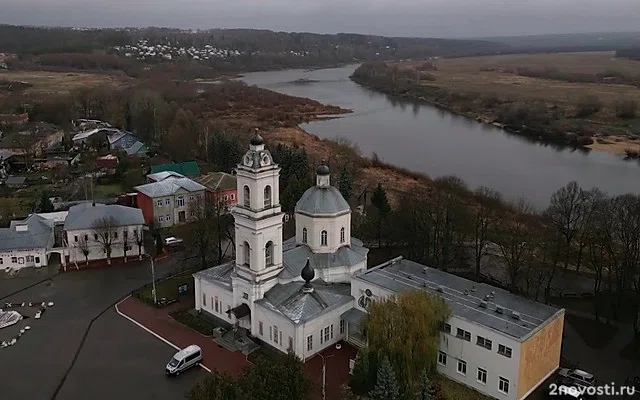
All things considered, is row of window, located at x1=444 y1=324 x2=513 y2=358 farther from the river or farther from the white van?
the river

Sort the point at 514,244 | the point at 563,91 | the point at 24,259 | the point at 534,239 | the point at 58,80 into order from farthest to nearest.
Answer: the point at 58,80
the point at 563,91
the point at 24,259
the point at 534,239
the point at 514,244

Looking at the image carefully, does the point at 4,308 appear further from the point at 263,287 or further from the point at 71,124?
the point at 71,124

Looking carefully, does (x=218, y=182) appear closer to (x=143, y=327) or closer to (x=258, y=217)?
(x=143, y=327)

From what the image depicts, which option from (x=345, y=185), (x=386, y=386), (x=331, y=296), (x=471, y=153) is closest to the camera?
(x=386, y=386)

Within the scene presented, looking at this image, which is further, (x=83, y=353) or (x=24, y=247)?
(x=24, y=247)

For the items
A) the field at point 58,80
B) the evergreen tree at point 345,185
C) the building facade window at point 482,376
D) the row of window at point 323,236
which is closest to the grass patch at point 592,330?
the building facade window at point 482,376

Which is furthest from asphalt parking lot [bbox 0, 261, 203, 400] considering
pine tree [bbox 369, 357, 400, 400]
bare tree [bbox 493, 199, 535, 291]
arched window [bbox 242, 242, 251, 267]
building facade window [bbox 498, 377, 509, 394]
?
bare tree [bbox 493, 199, 535, 291]

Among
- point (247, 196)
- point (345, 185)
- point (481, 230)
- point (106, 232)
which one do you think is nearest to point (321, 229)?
point (247, 196)

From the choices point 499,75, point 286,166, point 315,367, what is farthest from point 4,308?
point 499,75
